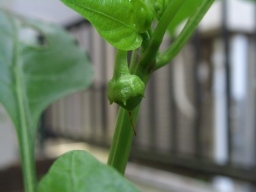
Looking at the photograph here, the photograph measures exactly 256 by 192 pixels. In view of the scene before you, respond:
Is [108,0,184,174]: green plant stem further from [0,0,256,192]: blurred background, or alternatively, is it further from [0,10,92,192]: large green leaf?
[0,0,256,192]: blurred background

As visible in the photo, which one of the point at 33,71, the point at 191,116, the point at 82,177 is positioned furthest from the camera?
the point at 191,116

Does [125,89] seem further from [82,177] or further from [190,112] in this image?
[190,112]

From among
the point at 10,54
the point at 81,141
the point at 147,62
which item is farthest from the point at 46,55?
the point at 81,141

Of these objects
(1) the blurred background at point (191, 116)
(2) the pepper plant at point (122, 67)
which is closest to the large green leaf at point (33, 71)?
(2) the pepper plant at point (122, 67)

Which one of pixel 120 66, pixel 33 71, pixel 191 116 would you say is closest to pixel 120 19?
pixel 120 66

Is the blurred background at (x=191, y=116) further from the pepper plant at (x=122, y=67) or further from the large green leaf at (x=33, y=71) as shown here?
the pepper plant at (x=122, y=67)

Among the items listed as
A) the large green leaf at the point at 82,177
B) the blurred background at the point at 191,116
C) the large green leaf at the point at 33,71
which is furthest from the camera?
the blurred background at the point at 191,116
